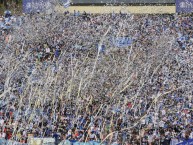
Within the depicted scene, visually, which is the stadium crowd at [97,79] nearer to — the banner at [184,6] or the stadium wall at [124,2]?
the banner at [184,6]

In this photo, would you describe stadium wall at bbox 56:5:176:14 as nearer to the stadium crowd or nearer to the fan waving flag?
the fan waving flag

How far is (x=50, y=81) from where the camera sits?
24.0m

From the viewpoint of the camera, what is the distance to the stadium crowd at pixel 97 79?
1784 cm

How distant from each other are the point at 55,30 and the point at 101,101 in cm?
969

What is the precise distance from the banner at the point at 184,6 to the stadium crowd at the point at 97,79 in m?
0.70

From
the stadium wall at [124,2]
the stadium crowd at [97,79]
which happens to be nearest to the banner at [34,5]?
the stadium crowd at [97,79]

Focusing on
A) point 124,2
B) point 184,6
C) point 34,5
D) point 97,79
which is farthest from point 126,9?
point 97,79

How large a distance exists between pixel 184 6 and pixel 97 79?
9.41m

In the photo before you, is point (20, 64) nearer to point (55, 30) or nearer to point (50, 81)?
point (50, 81)

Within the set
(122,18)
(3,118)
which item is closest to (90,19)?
(122,18)

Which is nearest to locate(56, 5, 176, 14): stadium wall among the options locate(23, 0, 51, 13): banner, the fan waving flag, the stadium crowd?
the fan waving flag

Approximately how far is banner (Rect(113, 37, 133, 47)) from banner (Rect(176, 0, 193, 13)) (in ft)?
13.9

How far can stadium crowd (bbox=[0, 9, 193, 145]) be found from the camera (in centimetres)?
1784

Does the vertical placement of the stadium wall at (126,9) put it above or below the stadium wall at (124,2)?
below
